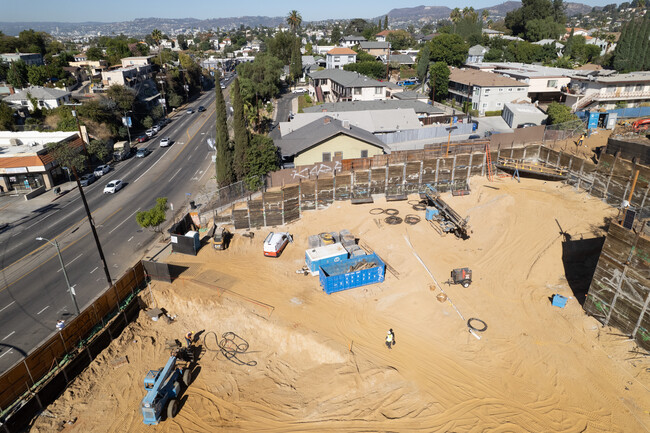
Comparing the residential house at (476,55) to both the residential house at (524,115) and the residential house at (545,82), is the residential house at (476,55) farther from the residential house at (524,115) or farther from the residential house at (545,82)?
the residential house at (524,115)

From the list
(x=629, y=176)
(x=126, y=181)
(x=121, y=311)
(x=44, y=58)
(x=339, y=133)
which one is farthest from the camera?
(x=44, y=58)

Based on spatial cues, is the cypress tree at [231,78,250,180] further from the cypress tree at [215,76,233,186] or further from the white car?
the white car

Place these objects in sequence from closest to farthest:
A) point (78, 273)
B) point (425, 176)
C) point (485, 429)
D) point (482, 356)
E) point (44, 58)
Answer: point (485, 429), point (482, 356), point (78, 273), point (425, 176), point (44, 58)

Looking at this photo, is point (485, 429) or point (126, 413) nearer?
point (485, 429)

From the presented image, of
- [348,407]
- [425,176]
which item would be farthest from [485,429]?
[425,176]

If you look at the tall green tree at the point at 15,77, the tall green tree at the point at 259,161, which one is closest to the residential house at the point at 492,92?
the tall green tree at the point at 259,161

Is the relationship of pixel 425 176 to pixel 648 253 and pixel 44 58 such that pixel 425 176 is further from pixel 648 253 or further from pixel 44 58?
pixel 44 58
